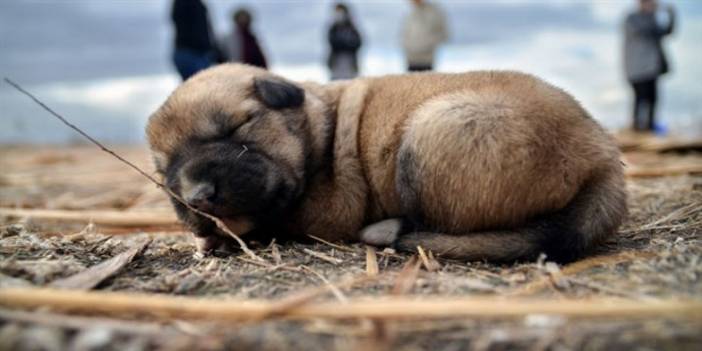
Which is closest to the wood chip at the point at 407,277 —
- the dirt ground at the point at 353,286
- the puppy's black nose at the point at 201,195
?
the dirt ground at the point at 353,286

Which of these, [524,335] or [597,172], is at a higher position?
[597,172]

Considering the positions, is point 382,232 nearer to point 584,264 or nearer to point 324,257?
point 324,257

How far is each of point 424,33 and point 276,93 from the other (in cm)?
556

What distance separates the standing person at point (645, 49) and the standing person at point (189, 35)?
820 cm

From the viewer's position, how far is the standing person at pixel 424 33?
28.6ft

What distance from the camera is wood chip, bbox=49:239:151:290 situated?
2.45m

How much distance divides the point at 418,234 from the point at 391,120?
2.59 ft

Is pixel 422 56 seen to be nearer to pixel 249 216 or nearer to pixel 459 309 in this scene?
pixel 249 216

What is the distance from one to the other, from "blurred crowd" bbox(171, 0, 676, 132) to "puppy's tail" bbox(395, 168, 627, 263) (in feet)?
18.3

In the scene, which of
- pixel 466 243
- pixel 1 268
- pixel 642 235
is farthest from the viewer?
pixel 642 235

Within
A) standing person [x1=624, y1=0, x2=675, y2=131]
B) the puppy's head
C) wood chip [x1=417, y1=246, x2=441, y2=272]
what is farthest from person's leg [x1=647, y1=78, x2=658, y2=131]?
wood chip [x1=417, y1=246, x2=441, y2=272]

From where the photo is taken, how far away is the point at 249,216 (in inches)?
137

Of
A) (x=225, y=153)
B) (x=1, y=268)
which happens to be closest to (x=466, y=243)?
(x=225, y=153)

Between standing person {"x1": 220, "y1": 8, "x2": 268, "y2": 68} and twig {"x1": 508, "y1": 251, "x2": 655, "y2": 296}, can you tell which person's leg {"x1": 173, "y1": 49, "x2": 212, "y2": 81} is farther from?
twig {"x1": 508, "y1": 251, "x2": 655, "y2": 296}
